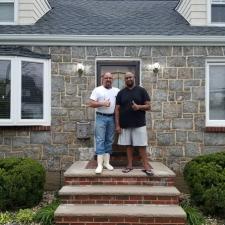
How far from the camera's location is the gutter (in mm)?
8227

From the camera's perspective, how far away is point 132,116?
6762 millimetres


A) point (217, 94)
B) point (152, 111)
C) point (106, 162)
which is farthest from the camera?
point (217, 94)

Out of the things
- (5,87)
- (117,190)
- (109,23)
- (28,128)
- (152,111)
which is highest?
(109,23)

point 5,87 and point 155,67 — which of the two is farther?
point 155,67

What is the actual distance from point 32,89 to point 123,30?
8.01 ft

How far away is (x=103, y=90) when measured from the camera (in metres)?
6.94

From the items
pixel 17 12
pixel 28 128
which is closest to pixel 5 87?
pixel 28 128

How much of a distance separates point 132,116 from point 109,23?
10.8 feet

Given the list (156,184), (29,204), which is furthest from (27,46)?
(156,184)

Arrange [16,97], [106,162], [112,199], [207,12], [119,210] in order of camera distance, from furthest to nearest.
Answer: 1. [207,12]
2. [16,97]
3. [106,162]
4. [112,199]
5. [119,210]

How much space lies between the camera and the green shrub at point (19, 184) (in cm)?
662

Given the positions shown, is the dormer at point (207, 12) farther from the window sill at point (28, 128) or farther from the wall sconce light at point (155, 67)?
the window sill at point (28, 128)

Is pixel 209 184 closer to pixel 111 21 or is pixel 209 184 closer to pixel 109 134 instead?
pixel 109 134

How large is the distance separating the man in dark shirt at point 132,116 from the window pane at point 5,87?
8.48 feet
